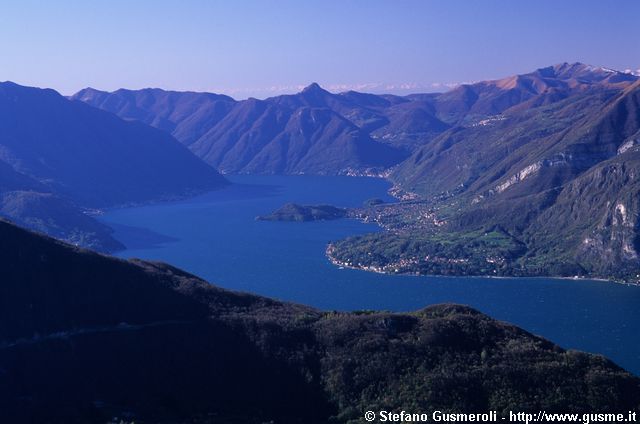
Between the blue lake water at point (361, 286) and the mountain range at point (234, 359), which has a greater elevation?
the mountain range at point (234, 359)

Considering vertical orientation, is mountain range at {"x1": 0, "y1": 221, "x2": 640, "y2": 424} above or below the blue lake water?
above

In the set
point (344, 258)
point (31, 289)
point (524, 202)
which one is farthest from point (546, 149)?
point (31, 289)

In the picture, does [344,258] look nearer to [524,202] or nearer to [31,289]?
[524,202]

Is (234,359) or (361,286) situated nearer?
(234,359)

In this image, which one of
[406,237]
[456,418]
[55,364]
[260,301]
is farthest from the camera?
[406,237]

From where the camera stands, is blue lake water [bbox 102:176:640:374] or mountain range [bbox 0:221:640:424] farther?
blue lake water [bbox 102:176:640:374]
